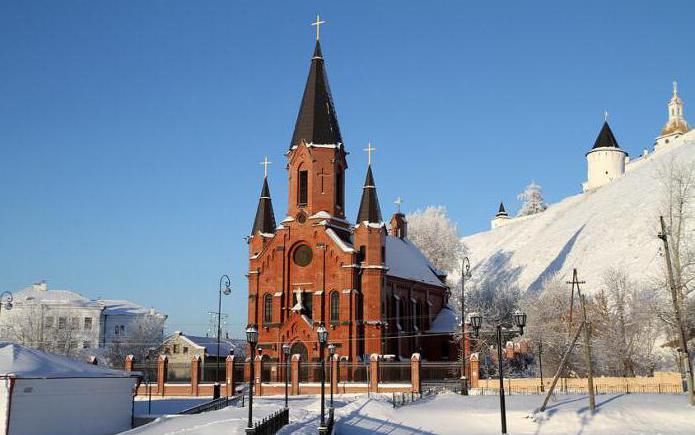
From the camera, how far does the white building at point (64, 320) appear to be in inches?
3044

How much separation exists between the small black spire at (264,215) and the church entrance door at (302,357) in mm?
10636

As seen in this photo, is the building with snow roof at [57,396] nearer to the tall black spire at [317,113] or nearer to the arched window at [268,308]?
the arched window at [268,308]

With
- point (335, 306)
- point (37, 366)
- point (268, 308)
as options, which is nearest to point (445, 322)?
point (335, 306)

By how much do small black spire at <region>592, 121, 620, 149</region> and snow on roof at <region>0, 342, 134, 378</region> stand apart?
145695mm

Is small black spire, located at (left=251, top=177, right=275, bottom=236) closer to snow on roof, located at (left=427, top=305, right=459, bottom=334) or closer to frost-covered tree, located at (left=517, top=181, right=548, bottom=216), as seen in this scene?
snow on roof, located at (left=427, top=305, right=459, bottom=334)

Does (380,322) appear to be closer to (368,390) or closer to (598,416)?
(368,390)

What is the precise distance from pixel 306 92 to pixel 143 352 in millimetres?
36531

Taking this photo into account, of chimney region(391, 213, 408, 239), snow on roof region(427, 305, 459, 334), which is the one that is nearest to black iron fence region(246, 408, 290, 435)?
snow on roof region(427, 305, 459, 334)

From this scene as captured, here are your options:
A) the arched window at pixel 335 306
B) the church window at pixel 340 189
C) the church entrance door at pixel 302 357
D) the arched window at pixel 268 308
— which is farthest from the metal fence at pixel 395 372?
the church window at pixel 340 189

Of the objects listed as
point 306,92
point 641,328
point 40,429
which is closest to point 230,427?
point 40,429

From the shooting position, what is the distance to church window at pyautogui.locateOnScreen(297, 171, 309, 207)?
192 feet

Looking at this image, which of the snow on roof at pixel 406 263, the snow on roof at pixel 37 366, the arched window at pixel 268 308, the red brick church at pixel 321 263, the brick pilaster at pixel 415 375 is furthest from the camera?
the snow on roof at pixel 406 263

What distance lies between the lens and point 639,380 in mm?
45844

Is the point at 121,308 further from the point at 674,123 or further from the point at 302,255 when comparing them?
the point at 674,123
